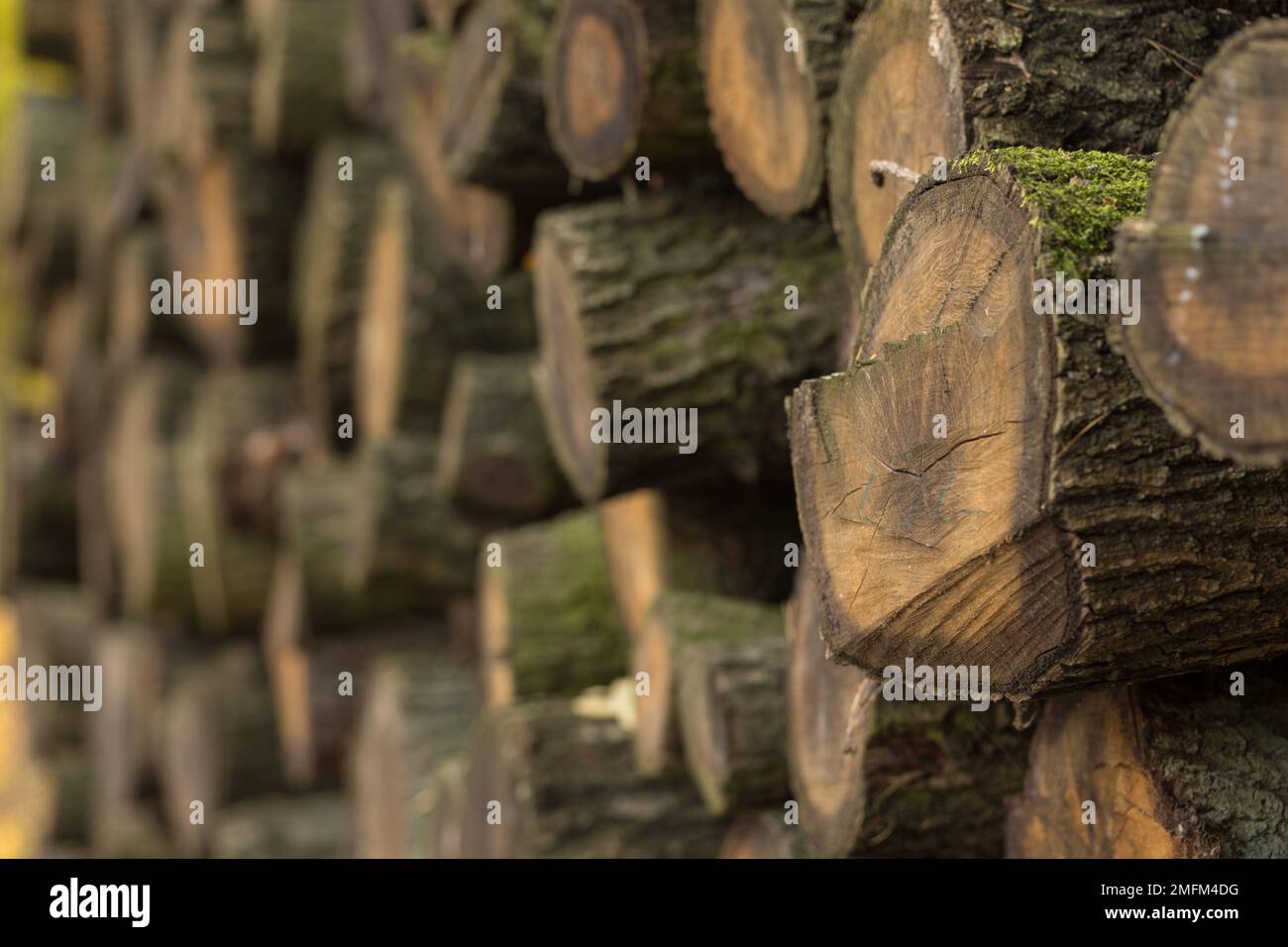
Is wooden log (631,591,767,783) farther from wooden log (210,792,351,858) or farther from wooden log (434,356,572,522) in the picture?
wooden log (210,792,351,858)

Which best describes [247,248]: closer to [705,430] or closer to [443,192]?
[443,192]

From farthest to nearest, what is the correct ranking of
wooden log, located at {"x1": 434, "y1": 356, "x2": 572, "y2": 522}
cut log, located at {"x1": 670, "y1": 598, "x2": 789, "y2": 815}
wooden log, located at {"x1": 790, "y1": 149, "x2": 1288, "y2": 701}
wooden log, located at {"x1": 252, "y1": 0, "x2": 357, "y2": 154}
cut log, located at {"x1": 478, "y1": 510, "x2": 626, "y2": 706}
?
wooden log, located at {"x1": 252, "y1": 0, "x2": 357, "y2": 154} → wooden log, located at {"x1": 434, "y1": 356, "x2": 572, "y2": 522} → cut log, located at {"x1": 478, "y1": 510, "x2": 626, "y2": 706} → cut log, located at {"x1": 670, "y1": 598, "x2": 789, "y2": 815} → wooden log, located at {"x1": 790, "y1": 149, "x2": 1288, "y2": 701}

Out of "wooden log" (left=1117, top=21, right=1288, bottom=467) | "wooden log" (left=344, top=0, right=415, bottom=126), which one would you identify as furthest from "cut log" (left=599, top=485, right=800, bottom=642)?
"wooden log" (left=1117, top=21, right=1288, bottom=467)

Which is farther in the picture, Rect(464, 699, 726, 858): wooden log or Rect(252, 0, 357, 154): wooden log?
Rect(252, 0, 357, 154): wooden log

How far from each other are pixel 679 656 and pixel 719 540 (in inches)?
12.8

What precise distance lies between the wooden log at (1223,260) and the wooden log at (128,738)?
4.57m

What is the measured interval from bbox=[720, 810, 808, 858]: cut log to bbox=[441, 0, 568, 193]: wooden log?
1.19 m

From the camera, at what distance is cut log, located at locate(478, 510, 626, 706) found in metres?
3.04

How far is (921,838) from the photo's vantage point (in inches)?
79.7

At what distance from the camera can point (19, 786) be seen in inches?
295

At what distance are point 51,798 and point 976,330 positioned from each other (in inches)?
228

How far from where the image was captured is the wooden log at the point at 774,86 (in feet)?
6.46

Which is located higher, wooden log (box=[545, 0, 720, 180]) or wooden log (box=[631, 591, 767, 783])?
wooden log (box=[545, 0, 720, 180])
